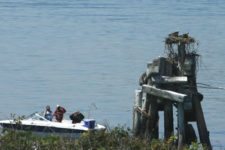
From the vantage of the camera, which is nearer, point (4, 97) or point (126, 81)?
point (4, 97)

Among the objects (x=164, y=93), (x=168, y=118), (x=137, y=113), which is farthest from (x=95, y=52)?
(x=164, y=93)

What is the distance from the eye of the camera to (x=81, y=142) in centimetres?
1455

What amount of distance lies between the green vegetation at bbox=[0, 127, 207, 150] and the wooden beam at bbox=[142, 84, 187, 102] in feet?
27.9

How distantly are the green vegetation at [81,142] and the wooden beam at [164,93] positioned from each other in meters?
Answer: 8.51

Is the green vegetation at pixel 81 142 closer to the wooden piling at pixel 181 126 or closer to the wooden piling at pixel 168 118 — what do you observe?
the wooden piling at pixel 181 126

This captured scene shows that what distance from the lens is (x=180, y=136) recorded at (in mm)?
24703

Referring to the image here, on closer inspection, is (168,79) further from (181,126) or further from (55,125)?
(55,125)

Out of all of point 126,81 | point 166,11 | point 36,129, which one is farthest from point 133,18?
point 36,129

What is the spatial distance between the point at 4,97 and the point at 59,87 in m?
4.11

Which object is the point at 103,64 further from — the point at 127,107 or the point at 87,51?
the point at 127,107

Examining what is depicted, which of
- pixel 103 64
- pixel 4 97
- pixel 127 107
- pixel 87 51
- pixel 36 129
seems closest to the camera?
pixel 36 129

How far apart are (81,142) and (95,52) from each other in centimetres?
5184

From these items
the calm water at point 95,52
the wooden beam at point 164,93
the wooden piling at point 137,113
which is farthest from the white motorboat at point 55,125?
the wooden beam at point 164,93

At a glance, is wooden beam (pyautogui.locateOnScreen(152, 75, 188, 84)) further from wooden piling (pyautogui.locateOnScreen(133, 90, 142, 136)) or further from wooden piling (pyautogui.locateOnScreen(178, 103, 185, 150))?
wooden piling (pyautogui.locateOnScreen(133, 90, 142, 136))
